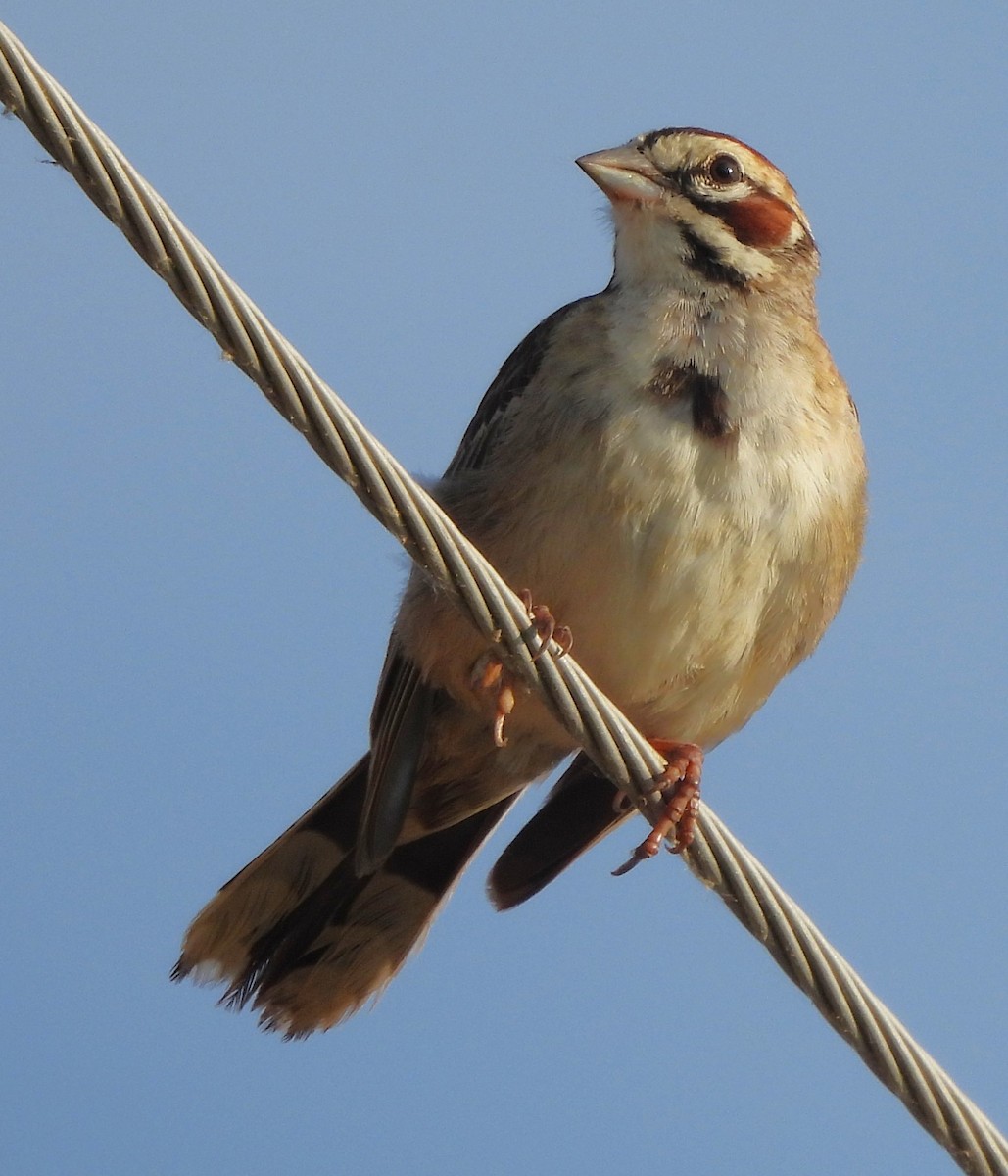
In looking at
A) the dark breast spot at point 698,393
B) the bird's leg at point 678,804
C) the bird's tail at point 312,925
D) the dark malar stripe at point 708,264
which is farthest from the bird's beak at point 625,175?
the bird's tail at point 312,925

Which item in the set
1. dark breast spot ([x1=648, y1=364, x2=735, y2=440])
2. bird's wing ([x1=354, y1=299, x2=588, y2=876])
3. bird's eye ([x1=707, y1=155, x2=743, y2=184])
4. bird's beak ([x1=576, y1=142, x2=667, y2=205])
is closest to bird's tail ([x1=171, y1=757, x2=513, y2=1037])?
Answer: bird's wing ([x1=354, y1=299, x2=588, y2=876])

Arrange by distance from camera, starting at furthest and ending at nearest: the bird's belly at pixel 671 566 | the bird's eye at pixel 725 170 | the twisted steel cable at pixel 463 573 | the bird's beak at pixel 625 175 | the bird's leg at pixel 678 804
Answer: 1. the bird's eye at pixel 725 170
2. the bird's beak at pixel 625 175
3. the bird's belly at pixel 671 566
4. the bird's leg at pixel 678 804
5. the twisted steel cable at pixel 463 573

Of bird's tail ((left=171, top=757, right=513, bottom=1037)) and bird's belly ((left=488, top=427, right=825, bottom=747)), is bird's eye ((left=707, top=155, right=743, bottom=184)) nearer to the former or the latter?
bird's belly ((left=488, top=427, right=825, bottom=747))

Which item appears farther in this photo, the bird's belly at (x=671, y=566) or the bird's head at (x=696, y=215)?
the bird's head at (x=696, y=215)

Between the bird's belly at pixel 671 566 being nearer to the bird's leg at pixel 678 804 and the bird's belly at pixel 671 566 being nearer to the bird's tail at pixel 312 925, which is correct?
the bird's leg at pixel 678 804

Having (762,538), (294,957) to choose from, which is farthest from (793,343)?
(294,957)

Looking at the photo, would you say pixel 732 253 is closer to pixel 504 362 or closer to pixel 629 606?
pixel 504 362
